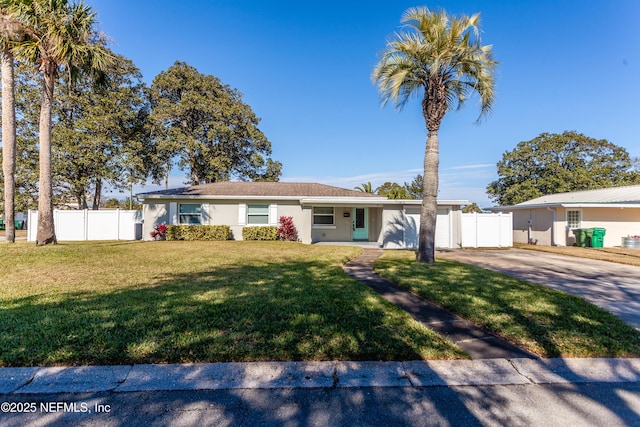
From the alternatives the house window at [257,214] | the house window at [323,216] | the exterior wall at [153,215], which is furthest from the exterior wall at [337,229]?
the exterior wall at [153,215]

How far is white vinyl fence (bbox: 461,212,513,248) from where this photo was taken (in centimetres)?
1641

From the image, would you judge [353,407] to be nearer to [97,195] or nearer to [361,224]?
[361,224]

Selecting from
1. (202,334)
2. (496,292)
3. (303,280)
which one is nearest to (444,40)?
(496,292)

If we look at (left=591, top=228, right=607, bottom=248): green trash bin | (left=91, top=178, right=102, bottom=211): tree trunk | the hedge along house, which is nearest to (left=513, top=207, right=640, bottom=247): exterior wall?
(left=591, top=228, right=607, bottom=248): green trash bin

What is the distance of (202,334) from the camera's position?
12.2ft

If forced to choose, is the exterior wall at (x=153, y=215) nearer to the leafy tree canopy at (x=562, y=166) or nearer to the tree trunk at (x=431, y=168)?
the tree trunk at (x=431, y=168)

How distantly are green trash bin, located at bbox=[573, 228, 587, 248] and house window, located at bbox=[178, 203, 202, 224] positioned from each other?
800 inches

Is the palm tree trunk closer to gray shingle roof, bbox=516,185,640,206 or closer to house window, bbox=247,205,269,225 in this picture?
house window, bbox=247,205,269,225

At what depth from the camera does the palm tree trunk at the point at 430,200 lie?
9547 mm

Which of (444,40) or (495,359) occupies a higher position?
(444,40)

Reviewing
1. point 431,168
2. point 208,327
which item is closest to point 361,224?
point 431,168

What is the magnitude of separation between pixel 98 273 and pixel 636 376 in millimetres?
9407

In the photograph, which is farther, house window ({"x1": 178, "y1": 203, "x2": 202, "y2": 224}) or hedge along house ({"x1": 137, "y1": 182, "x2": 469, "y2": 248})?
house window ({"x1": 178, "y1": 203, "x2": 202, "y2": 224})

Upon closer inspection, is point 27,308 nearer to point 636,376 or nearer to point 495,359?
point 495,359
